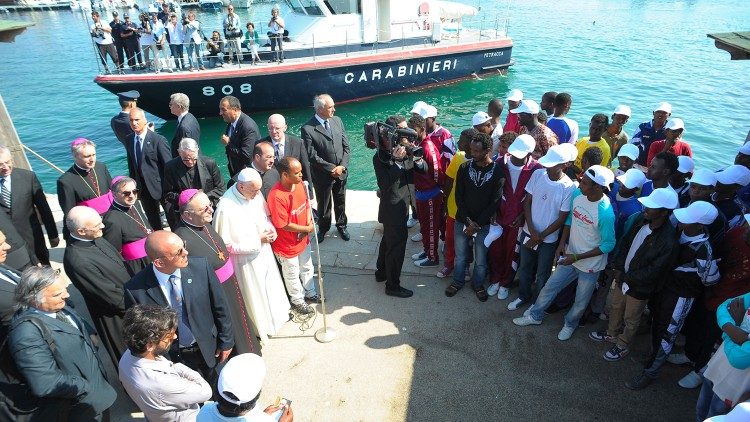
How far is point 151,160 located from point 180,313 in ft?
9.09

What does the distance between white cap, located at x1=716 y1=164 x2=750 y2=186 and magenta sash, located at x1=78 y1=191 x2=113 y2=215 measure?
557 centimetres

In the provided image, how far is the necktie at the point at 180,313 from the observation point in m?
2.98

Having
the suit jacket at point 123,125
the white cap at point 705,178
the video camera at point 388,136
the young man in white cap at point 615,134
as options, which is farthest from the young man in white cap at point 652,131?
the suit jacket at point 123,125

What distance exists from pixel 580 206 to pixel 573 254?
1.38 feet

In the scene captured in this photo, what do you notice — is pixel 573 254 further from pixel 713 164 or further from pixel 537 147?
pixel 713 164

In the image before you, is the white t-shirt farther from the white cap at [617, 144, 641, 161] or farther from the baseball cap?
the baseball cap

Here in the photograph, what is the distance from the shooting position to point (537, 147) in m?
4.82

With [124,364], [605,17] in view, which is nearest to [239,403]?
[124,364]

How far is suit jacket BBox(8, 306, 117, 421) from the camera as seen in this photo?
8.05 ft

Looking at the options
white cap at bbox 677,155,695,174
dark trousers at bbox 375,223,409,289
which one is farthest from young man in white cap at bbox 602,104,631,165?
dark trousers at bbox 375,223,409,289

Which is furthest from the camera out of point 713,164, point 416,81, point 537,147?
point 416,81

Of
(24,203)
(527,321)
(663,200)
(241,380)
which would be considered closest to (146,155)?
(24,203)

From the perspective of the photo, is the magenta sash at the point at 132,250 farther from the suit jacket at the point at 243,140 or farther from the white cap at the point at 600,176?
the white cap at the point at 600,176

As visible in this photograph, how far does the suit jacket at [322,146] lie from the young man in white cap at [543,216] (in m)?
2.46
